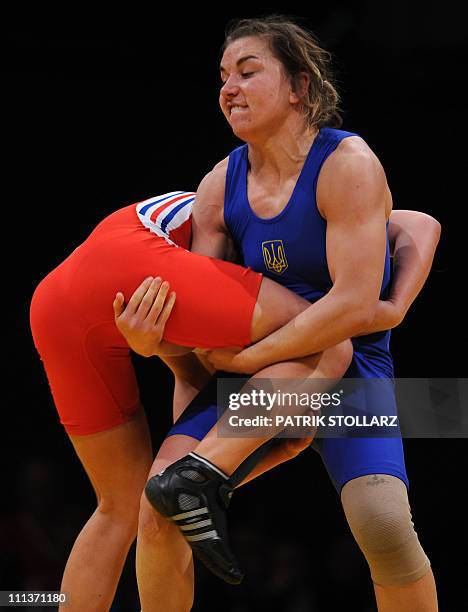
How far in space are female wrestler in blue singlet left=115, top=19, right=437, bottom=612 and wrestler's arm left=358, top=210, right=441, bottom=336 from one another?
34mm

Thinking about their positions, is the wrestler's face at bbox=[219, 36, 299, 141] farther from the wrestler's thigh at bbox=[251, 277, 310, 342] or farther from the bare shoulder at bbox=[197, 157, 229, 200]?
the wrestler's thigh at bbox=[251, 277, 310, 342]

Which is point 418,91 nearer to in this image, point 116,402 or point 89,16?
point 89,16

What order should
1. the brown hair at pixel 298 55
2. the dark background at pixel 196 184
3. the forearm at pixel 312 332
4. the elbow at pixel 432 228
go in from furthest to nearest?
the dark background at pixel 196 184 < the elbow at pixel 432 228 < the brown hair at pixel 298 55 < the forearm at pixel 312 332

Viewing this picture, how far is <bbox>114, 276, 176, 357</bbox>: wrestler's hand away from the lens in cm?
237

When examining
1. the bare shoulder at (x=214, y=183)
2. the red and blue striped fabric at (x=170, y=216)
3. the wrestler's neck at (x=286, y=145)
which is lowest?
the red and blue striped fabric at (x=170, y=216)

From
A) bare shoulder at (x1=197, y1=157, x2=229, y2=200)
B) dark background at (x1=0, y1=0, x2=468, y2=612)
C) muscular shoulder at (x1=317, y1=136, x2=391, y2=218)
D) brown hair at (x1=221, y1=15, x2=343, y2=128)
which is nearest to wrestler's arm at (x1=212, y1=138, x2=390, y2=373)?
muscular shoulder at (x1=317, y1=136, x2=391, y2=218)

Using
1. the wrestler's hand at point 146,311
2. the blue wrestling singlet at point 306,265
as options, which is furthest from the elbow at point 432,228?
the wrestler's hand at point 146,311

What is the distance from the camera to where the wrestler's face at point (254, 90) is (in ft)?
8.48

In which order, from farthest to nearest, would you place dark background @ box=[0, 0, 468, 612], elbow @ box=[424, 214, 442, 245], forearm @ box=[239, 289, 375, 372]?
dark background @ box=[0, 0, 468, 612]
elbow @ box=[424, 214, 442, 245]
forearm @ box=[239, 289, 375, 372]

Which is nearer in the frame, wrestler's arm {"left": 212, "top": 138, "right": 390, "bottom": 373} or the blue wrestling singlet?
wrestler's arm {"left": 212, "top": 138, "right": 390, "bottom": 373}

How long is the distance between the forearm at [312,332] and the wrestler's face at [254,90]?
0.49 m

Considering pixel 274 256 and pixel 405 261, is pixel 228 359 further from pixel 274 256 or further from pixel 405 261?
pixel 405 261

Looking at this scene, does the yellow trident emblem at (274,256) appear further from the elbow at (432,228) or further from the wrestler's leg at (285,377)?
the elbow at (432,228)

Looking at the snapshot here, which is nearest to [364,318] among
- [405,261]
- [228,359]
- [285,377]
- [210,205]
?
[285,377]
